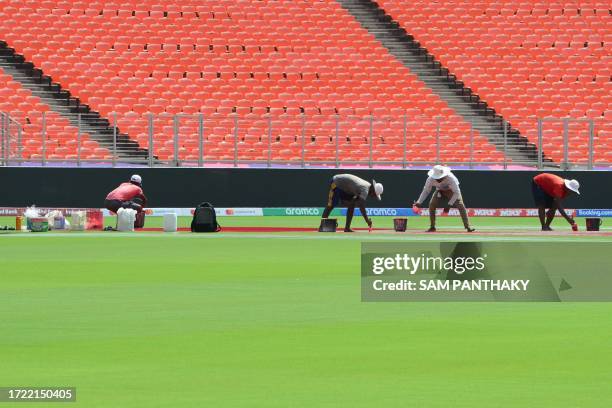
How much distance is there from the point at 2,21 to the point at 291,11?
9024 mm

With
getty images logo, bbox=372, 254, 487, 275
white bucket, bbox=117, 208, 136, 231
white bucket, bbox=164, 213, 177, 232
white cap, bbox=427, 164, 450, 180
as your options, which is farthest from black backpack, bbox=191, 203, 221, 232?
getty images logo, bbox=372, 254, 487, 275

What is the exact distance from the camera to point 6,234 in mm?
30250

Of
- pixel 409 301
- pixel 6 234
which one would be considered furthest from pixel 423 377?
pixel 6 234

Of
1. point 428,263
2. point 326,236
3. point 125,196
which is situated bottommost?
point 326,236

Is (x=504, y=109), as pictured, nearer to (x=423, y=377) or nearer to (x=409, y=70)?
(x=409, y=70)

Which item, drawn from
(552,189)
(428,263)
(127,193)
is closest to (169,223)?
(127,193)

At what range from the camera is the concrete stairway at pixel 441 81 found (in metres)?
42.2

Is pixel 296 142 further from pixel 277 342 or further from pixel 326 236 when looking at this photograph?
pixel 277 342

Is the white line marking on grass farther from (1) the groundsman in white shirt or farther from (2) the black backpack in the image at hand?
(2) the black backpack

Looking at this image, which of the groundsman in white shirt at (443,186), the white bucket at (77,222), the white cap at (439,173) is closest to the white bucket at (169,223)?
the white bucket at (77,222)

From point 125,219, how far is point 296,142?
1006 centimetres

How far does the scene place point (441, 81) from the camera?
151ft

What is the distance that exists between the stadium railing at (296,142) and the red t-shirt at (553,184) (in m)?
9.27

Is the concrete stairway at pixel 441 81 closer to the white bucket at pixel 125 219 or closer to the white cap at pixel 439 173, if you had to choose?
the white cap at pixel 439 173
